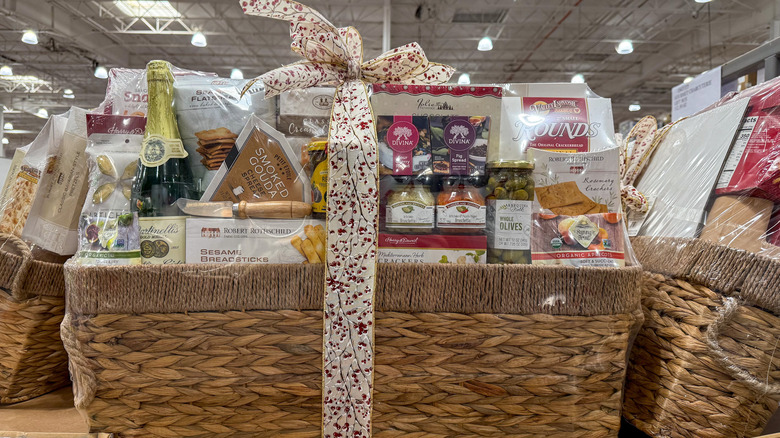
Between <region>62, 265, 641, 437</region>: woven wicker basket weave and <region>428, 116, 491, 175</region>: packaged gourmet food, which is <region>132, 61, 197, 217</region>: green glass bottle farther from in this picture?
<region>428, 116, 491, 175</region>: packaged gourmet food

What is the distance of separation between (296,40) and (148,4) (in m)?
10.6

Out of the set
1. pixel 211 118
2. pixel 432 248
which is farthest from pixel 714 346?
pixel 211 118

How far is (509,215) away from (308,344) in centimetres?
39

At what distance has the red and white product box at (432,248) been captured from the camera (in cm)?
75

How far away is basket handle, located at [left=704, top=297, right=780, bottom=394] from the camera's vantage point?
0.69 metres

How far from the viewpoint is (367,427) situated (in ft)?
2.39

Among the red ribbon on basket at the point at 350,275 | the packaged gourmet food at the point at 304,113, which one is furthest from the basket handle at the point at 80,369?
the packaged gourmet food at the point at 304,113

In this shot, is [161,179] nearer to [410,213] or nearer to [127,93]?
[127,93]

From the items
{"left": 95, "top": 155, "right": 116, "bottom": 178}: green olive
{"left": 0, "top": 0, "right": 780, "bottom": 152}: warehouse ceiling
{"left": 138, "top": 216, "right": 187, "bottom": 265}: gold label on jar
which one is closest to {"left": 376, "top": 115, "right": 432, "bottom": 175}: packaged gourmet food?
{"left": 138, "top": 216, "right": 187, "bottom": 265}: gold label on jar

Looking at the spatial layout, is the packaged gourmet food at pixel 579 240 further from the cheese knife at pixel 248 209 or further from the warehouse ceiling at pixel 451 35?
the warehouse ceiling at pixel 451 35

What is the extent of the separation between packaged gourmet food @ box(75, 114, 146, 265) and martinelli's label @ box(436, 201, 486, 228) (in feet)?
1.63

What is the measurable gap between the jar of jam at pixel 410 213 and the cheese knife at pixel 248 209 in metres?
0.14

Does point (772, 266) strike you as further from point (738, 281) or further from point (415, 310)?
point (415, 310)

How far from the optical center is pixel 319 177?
2.48 ft
